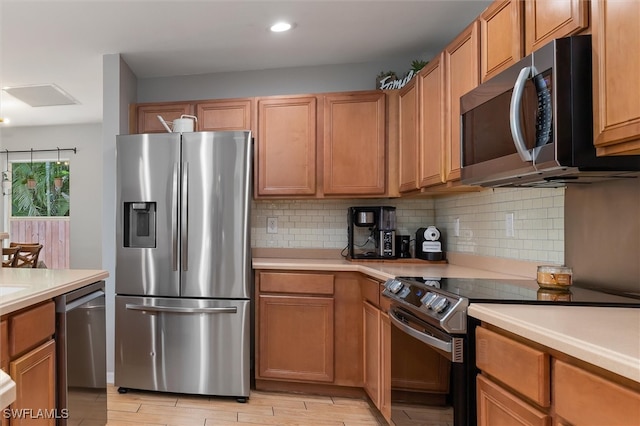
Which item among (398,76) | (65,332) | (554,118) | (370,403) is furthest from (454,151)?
(65,332)

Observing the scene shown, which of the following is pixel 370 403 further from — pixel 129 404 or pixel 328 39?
pixel 328 39

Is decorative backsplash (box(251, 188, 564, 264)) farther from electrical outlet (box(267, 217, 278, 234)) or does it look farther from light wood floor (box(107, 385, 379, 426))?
light wood floor (box(107, 385, 379, 426))

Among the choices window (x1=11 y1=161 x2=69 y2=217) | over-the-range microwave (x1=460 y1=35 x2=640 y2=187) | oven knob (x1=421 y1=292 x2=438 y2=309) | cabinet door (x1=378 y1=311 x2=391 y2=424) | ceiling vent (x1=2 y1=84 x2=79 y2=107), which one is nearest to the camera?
over-the-range microwave (x1=460 y1=35 x2=640 y2=187)

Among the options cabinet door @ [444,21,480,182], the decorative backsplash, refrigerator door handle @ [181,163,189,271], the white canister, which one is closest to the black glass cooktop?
the decorative backsplash

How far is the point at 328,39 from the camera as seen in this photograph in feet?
8.84

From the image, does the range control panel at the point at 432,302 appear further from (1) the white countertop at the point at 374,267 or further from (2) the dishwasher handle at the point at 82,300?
(2) the dishwasher handle at the point at 82,300

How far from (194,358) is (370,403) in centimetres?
121

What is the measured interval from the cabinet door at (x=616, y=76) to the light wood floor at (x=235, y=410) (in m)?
1.94

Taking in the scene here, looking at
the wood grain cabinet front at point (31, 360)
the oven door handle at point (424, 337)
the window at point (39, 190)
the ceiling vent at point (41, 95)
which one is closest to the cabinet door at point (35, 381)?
the wood grain cabinet front at point (31, 360)

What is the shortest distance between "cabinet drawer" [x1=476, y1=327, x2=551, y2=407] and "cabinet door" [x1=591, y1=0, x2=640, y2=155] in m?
0.66

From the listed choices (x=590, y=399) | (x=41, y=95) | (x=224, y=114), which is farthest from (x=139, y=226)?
(x=590, y=399)

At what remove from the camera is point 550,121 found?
123 cm

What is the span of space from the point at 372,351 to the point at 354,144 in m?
1.46

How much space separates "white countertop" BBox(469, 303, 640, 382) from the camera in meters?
0.77
